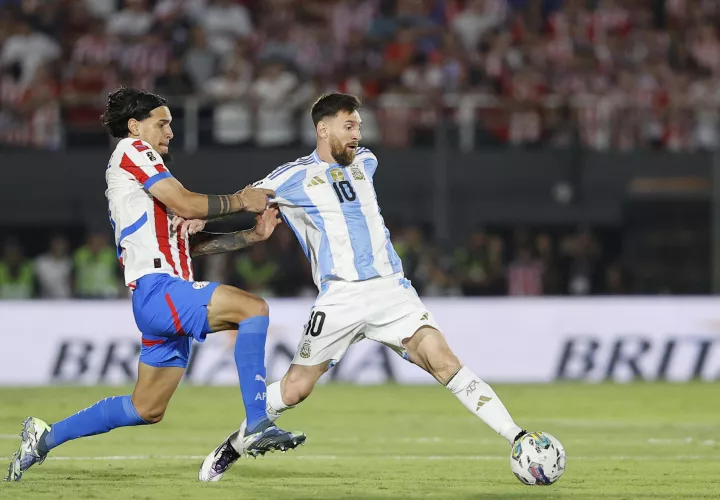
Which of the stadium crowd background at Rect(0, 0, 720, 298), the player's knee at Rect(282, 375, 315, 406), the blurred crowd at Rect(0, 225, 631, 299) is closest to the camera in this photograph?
the player's knee at Rect(282, 375, 315, 406)

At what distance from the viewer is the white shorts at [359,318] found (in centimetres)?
764

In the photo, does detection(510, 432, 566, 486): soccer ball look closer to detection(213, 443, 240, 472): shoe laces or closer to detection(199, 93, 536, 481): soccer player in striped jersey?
detection(199, 93, 536, 481): soccer player in striped jersey

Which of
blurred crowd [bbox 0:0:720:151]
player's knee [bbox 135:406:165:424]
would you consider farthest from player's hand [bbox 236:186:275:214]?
blurred crowd [bbox 0:0:720:151]

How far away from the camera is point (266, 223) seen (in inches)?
310

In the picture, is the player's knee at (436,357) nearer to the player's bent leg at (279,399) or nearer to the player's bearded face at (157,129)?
the player's bent leg at (279,399)

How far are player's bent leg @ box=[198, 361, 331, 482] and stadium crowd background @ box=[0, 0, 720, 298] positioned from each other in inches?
384

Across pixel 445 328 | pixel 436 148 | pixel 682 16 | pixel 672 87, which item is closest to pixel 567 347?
pixel 445 328

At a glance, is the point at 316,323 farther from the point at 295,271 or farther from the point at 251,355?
the point at 295,271

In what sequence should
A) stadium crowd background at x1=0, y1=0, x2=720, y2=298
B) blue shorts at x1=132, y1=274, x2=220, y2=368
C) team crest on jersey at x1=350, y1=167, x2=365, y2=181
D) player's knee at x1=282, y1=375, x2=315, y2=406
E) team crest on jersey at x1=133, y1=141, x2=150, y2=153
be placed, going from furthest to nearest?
stadium crowd background at x1=0, y1=0, x2=720, y2=298 → team crest on jersey at x1=350, y1=167, x2=365, y2=181 → player's knee at x1=282, y1=375, x2=315, y2=406 → team crest on jersey at x1=133, y1=141, x2=150, y2=153 → blue shorts at x1=132, y1=274, x2=220, y2=368

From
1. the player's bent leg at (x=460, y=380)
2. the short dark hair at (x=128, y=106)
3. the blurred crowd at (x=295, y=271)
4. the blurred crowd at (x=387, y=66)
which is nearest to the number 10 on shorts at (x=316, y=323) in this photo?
the player's bent leg at (x=460, y=380)

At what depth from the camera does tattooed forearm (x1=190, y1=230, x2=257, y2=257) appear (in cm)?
794

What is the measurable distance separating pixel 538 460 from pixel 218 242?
2298mm

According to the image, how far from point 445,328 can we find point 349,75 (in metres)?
4.68

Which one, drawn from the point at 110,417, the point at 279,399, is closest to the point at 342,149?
the point at 279,399
